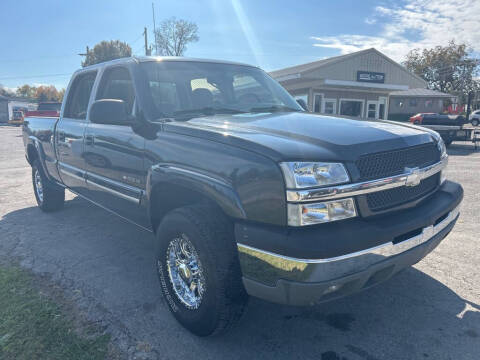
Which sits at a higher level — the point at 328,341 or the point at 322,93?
the point at 322,93

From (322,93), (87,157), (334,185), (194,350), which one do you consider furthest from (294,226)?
(322,93)

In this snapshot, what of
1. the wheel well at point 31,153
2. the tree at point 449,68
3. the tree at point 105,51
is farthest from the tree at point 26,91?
the wheel well at point 31,153

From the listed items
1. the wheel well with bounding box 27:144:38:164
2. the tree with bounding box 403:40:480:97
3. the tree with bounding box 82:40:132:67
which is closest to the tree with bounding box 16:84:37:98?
the tree with bounding box 82:40:132:67

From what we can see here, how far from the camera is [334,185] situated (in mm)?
1951

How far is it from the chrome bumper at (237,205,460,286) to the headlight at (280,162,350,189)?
1.27ft

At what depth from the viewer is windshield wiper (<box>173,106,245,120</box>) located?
3.03m

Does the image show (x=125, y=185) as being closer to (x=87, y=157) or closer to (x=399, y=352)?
(x=87, y=157)

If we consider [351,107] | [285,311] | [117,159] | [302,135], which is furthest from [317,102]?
[302,135]

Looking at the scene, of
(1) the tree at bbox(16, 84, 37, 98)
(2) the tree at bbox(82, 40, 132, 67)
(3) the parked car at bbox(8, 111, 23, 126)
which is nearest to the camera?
(3) the parked car at bbox(8, 111, 23, 126)

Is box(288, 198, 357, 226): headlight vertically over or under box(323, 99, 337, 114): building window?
under

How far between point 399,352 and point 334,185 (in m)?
1.25

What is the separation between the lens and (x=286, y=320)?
9.02 feet

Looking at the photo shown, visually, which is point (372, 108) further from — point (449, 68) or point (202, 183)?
point (449, 68)

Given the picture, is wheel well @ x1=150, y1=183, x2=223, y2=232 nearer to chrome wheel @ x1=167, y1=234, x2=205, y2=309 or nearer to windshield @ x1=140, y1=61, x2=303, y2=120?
chrome wheel @ x1=167, y1=234, x2=205, y2=309
